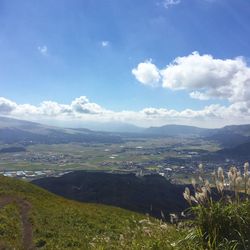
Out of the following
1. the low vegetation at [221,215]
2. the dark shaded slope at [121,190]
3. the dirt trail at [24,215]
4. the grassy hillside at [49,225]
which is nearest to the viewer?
the low vegetation at [221,215]

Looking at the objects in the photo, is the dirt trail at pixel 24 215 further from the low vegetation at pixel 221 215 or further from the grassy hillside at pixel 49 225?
the low vegetation at pixel 221 215

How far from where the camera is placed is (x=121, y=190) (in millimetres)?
164125

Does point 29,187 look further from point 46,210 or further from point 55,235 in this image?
point 55,235

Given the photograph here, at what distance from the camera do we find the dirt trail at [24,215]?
25.6 meters

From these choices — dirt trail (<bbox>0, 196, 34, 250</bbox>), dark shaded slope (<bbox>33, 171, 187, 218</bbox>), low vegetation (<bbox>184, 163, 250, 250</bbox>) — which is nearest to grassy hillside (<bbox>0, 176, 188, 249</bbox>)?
dirt trail (<bbox>0, 196, 34, 250</bbox>)

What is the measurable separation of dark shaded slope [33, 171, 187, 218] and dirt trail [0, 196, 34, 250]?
98.7 m

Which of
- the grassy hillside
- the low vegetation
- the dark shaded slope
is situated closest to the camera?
the low vegetation

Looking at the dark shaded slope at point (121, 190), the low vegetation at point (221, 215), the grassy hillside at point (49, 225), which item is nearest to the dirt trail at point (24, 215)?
the grassy hillside at point (49, 225)

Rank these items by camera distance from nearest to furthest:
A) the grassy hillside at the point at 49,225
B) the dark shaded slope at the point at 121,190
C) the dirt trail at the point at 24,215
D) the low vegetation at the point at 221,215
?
the low vegetation at the point at 221,215 → the grassy hillside at the point at 49,225 → the dirt trail at the point at 24,215 → the dark shaded slope at the point at 121,190

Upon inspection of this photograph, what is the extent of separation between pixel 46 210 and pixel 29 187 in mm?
15469

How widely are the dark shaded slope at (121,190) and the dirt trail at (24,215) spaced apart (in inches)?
3885

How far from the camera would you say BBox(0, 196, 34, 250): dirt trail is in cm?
2561

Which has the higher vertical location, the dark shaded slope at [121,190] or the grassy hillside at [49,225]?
the grassy hillside at [49,225]

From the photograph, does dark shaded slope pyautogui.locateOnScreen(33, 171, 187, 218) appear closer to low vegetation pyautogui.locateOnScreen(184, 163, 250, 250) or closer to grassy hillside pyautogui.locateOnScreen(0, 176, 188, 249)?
grassy hillside pyautogui.locateOnScreen(0, 176, 188, 249)
